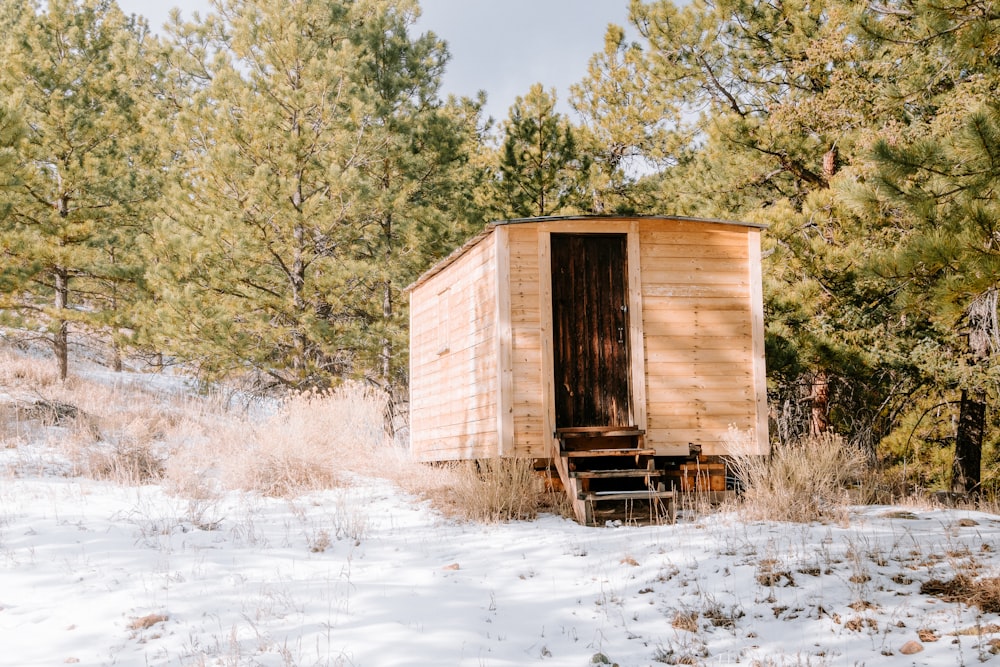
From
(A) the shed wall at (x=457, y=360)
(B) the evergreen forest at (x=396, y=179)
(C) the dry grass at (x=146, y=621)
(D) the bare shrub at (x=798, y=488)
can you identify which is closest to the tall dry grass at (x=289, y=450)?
(A) the shed wall at (x=457, y=360)

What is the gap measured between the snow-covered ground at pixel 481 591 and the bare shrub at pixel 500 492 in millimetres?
477

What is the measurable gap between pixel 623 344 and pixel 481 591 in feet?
13.4

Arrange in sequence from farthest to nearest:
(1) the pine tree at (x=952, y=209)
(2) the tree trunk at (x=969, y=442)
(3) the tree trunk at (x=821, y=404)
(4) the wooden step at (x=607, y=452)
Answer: (3) the tree trunk at (x=821, y=404) < (2) the tree trunk at (x=969, y=442) < (4) the wooden step at (x=607, y=452) < (1) the pine tree at (x=952, y=209)

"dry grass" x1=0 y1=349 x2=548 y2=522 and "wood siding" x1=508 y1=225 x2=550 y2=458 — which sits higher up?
"wood siding" x1=508 y1=225 x2=550 y2=458

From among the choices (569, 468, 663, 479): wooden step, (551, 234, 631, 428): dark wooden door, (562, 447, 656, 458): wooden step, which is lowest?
(569, 468, 663, 479): wooden step

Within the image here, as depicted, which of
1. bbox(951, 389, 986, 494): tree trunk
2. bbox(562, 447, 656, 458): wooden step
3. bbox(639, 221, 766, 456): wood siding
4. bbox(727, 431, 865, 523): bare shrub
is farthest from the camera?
bbox(951, 389, 986, 494): tree trunk

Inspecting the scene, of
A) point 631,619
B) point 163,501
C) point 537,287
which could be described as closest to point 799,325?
point 537,287

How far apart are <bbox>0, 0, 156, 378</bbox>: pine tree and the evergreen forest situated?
54 mm

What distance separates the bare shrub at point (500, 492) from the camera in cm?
726

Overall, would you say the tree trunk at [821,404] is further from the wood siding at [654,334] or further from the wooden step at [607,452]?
the wooden step at [607,452]

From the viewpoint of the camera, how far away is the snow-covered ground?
383cm

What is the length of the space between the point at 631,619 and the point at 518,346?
4.00 metres

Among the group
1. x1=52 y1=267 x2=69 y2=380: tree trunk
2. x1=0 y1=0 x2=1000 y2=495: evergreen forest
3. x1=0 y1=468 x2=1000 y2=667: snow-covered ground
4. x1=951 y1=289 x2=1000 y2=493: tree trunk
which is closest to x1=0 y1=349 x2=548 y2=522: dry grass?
x1=0 y1=468 x2=1000 y2=667: snow-covered ground

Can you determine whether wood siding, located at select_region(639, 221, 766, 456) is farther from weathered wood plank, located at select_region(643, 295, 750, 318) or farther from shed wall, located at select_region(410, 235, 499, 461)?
shed wall, located at select_region(410, 235, 499, 461)
